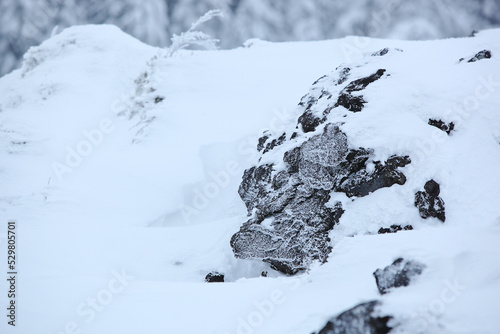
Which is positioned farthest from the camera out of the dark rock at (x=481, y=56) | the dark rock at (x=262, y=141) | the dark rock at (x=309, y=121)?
the dark rock at (x=262, y=141)

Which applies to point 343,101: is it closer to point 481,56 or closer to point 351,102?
point 351,102

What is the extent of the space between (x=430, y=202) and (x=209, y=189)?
4529 mm

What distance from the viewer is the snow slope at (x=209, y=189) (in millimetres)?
3383

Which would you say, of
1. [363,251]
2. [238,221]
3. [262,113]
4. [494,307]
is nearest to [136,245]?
[238,221]

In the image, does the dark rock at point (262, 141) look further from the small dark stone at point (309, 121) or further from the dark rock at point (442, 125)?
the dark rock at point (442, 125)

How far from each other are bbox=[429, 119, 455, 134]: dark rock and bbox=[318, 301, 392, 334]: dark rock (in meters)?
4.28

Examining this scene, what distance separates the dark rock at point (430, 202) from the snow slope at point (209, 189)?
0.10 meters

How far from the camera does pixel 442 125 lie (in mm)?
5941

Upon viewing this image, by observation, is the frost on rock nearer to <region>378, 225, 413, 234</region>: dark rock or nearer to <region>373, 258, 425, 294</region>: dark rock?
<region>378, 225, 413, 234</region>: dark rock

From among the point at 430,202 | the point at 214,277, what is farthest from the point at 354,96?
the point at 214,277

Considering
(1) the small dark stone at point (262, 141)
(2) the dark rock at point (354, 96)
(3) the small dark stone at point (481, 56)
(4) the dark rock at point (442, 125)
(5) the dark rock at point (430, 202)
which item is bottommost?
(5) the dark rock at point (430, 202)

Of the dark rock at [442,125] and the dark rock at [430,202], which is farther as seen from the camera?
the dark rock at [442,125]

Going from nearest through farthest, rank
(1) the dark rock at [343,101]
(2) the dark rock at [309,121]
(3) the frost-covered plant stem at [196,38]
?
(1) the dark rock at [343,101] < (2) the dark rock at [309,121] < (3) the frost-covered plant stem at [196,38]

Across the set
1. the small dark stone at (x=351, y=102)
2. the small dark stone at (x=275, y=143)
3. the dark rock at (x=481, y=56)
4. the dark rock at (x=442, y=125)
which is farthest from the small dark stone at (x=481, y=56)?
the small dark stone at (x=275, y=143)
